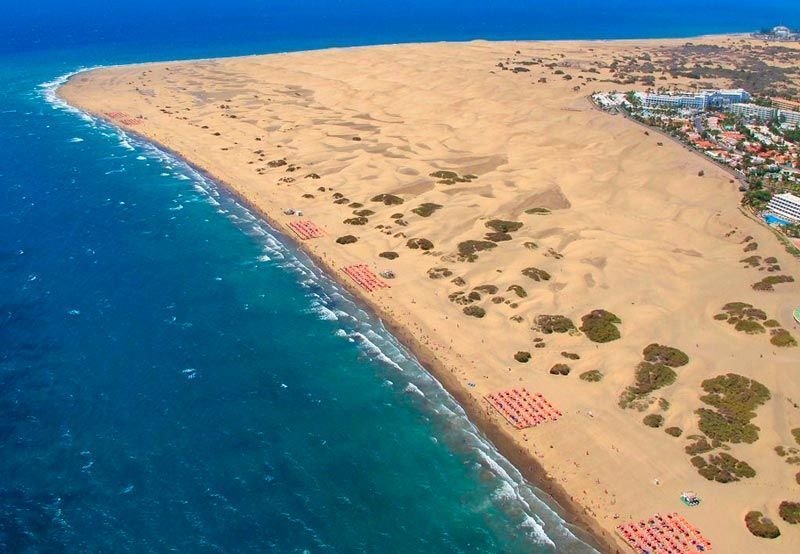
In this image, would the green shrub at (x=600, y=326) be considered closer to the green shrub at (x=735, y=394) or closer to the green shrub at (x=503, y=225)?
the green shrub at (x=735, y=394)

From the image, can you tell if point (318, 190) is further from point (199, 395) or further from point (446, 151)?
point (199, 395)

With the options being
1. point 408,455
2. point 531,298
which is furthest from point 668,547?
point 531,298

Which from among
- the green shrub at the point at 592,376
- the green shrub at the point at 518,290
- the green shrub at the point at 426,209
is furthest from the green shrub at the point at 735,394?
the green shrub at the point at 426,209

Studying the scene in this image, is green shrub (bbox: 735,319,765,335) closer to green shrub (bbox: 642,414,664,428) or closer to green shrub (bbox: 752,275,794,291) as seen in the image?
green shrub (bbox: 752,275,794,291)

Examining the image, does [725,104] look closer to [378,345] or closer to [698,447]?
[378,345]

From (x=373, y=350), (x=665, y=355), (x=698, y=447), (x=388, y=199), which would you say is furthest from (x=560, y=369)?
(x=388, y=199)

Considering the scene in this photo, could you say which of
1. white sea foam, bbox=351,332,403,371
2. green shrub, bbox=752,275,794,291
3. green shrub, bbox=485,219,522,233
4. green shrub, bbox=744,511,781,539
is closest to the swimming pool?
green shrub, bbox=752,275,794,291
